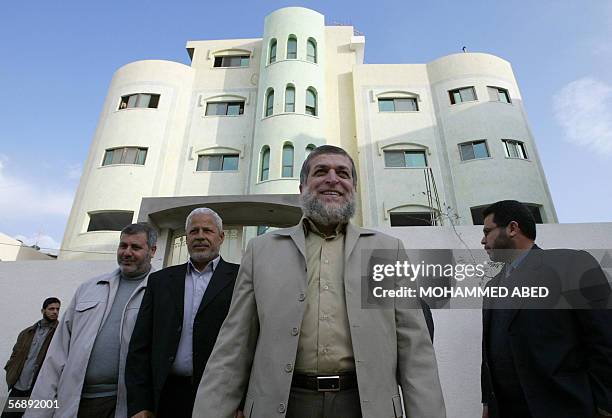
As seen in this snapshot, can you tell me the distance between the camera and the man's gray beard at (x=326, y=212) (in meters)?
2.17

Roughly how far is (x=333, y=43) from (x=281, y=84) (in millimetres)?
4479

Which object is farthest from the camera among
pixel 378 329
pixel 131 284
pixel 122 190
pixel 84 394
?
pixel 122 190

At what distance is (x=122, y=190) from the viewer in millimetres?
13680

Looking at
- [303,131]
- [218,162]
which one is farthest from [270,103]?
[218,162]

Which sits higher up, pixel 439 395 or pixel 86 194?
pixel 86 194

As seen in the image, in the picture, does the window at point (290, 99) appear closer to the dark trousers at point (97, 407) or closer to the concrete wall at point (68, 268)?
the concrete wall at point (68, 268)

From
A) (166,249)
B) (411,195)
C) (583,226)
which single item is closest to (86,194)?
(166,249)

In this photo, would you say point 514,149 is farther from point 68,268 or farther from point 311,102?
point 68,268

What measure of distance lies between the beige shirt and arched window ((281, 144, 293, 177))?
1196cm

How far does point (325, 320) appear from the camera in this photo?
6.10 feet

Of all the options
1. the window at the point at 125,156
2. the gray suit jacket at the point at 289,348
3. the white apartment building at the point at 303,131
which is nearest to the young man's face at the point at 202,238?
the gray suit jacket at the point at 289,348

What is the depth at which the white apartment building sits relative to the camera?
13.5 meters

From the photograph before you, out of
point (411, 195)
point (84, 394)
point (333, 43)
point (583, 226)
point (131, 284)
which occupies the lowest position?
point (84, 394)

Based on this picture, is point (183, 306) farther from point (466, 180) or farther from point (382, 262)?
point (466, 180)
